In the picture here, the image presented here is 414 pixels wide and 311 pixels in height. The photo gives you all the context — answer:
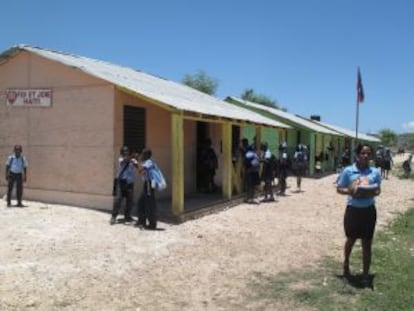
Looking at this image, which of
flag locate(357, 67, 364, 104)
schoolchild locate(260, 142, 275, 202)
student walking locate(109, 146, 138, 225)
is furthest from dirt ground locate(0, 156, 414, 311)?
flag locate(357, 67, 364, 104)

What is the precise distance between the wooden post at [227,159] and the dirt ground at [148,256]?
5.05 ft

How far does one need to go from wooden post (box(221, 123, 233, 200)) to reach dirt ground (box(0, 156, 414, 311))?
154 centimetres

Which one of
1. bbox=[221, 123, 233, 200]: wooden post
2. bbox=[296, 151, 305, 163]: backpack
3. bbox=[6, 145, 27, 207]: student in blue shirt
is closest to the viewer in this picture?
bbox=[6, 145, 27, 207]: student in blue shirt

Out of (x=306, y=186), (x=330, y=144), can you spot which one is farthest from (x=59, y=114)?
(x=330, y=144)

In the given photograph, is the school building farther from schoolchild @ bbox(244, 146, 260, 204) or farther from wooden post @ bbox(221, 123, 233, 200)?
schoolchild @ bbox(244, 146, 260, 204)

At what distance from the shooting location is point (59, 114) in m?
13.5

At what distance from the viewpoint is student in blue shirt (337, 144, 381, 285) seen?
7.48 m

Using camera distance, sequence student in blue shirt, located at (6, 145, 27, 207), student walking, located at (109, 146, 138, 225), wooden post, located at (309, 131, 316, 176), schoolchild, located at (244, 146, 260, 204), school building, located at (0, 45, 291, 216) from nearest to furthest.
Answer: student walking, located at (109, 146, 138, 225), school building, located at (0, 45, 291, 216), student in blue shirt, located at (6, 145, 27, 207), schoolchild, located at (244, 146, 260, 204), wooden post, located at (309, 131, 316, 176)

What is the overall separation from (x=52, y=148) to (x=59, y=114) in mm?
797

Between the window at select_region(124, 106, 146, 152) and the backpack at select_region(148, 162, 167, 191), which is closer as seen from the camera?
the backpack at select_region(148, 162, 167, 191)

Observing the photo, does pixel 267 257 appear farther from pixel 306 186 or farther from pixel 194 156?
pixel 306 186

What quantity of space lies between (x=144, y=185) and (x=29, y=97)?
4.39 metres

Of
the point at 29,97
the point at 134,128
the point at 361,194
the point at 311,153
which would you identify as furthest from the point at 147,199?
the point at 311,153

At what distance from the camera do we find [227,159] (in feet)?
51.9
